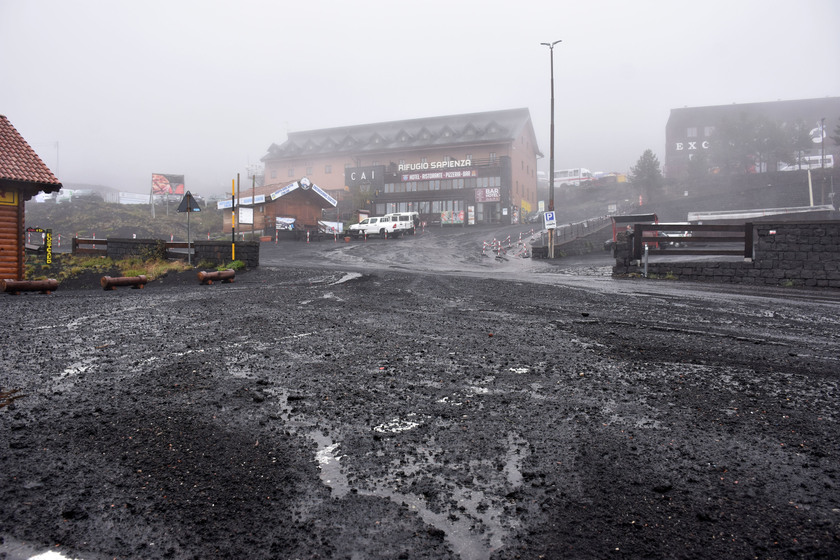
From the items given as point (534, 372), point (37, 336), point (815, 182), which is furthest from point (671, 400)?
point (815, 182)

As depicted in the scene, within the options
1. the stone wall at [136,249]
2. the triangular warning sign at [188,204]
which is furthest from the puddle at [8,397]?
Answer: the stone wall at [136,249]

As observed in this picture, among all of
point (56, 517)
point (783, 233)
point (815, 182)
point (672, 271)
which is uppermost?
point (815, 182)

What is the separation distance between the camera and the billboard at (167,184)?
62.6 m

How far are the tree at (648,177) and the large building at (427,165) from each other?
13807 mm

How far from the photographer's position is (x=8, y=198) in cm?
1586

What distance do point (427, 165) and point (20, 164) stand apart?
157 ft

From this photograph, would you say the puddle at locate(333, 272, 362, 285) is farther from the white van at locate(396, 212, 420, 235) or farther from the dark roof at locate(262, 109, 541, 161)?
the dark roof at locate(262, 109, 541, 161)

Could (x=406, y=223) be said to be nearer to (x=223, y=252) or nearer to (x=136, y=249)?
(x=136, y=249)

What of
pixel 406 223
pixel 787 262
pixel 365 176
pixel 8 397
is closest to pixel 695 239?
pixel 787 262

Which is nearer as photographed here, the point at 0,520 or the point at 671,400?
the point at 0,520

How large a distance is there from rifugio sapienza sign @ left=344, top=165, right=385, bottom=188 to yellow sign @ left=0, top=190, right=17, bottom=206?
47.8m

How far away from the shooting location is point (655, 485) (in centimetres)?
279

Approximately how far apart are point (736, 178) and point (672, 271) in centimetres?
6146

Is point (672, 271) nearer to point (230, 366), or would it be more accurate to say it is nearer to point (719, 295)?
point (719, 295)
